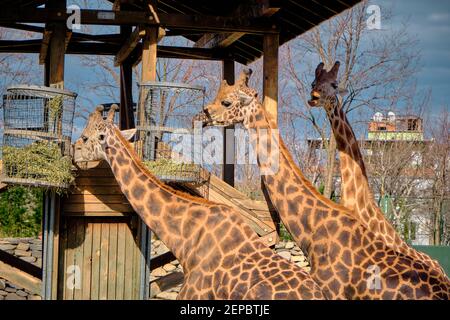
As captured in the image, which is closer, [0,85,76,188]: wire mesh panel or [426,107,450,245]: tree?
[0,85,76,188]: wire mesh panel

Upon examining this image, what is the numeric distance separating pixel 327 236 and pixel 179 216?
5.40 ft

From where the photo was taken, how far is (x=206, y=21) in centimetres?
1178

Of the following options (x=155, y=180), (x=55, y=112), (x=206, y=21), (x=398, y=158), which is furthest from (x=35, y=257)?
(x=398, y=158)

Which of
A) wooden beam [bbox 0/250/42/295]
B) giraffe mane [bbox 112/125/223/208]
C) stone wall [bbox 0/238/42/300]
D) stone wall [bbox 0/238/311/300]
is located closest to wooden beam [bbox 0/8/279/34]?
giraffe mane [bbox 112/125/223/208]

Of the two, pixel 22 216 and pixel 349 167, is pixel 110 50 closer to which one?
pixel 22 216

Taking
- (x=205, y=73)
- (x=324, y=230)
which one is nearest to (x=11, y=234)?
(x=205, y=73)

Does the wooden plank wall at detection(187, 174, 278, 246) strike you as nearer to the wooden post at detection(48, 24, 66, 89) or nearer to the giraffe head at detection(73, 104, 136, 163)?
the giraffe head at detection(73, 104, 136, 163)

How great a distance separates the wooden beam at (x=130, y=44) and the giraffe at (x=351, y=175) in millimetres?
2908

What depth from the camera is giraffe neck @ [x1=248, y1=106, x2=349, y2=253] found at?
886cm

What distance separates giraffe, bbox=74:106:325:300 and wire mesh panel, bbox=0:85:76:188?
0.57 m

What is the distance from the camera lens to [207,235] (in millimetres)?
8438
